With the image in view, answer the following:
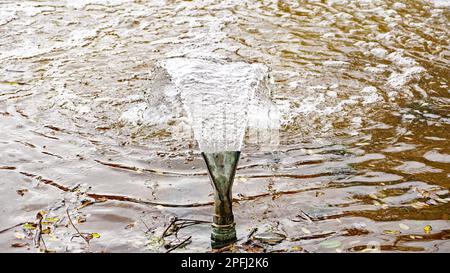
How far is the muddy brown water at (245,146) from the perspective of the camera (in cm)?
377

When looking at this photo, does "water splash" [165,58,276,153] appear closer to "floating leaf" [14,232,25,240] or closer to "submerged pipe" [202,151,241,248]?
"submerged pipe" [202,151,241,248]

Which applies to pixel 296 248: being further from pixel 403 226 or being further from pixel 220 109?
pixel 220 109

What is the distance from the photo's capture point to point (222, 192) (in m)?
3.50

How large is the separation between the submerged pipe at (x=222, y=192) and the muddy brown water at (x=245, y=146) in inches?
4.0

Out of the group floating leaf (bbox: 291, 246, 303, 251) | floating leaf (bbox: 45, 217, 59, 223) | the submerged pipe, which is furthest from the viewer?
floating leaf (bbox: 45, 217, 59, 223)

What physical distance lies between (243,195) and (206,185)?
343 mm

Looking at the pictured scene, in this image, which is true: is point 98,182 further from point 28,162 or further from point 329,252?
point 329,252

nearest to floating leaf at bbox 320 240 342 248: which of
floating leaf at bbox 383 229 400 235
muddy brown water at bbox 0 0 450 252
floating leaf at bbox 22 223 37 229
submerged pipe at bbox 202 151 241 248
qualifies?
muddy brown water at bbox 0 0 450 252

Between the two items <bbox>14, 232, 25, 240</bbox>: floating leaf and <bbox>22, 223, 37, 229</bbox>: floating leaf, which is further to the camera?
<bbox>22, 223, 37, 229</bbox>: floating leaf

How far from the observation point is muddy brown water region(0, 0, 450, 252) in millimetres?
3773

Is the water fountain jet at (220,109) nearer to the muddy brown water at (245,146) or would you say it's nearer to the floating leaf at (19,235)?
the muddy brown water at (245,146)

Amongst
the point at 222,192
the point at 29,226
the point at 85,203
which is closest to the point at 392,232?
the point at 222,192

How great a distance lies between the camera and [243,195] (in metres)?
4.21

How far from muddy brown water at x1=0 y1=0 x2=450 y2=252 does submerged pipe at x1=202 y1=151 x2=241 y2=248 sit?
0.33 feet
